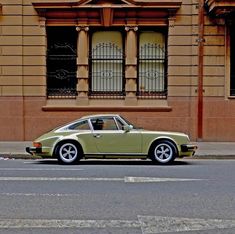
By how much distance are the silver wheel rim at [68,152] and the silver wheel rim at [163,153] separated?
2185 mm

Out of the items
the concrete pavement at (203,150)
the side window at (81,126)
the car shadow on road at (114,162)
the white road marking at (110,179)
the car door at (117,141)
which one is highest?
the side window at (81,126)

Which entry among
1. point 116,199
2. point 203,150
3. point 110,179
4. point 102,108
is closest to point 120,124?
point 110,179

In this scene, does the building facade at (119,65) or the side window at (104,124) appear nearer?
the side window at (104,124)

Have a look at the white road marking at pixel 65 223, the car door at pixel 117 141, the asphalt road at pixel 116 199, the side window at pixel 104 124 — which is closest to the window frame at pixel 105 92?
the side window at pixel 104 124

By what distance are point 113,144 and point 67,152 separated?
127 cm

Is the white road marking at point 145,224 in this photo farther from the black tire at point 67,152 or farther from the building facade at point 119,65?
the building facade at point 119,65

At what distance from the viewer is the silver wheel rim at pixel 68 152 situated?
13.3 metres

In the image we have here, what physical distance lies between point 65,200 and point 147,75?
12.5 m

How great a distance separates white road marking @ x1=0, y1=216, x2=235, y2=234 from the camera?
20.4ft

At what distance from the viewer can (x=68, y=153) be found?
1329cm

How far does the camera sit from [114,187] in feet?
30.2

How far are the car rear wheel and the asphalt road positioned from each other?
2.47ft

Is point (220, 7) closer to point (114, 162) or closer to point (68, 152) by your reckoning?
point (114, 162)

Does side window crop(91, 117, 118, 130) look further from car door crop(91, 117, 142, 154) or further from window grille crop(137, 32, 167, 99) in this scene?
window grille crop(137, 32, 167, 99)
